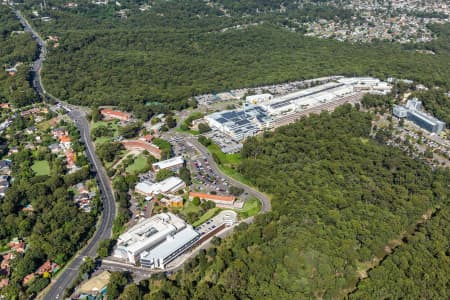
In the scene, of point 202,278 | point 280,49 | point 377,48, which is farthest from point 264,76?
point 202,278

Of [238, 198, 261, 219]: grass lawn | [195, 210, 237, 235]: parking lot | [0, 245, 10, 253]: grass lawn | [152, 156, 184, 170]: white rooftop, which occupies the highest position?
[152, 156, 184, 170]: white rooftop

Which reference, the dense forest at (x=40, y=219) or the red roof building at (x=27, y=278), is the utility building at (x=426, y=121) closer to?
the dense forest at (x=40, y=219)

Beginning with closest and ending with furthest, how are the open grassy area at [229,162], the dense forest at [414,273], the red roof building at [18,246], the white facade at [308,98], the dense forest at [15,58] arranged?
1. the dense forest at [414,273]
2. the red roof building at [18,246]
3. the open grassy area at [229,162]
4. the white facade at [308,98]
5. the dense forest at [15,58]

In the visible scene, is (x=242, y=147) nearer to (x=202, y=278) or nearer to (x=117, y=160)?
(x=117, y=160)

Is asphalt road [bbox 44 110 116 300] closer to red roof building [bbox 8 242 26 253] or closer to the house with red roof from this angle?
the house with red roof

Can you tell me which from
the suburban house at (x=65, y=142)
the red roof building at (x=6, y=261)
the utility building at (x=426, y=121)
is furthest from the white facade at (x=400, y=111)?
the red roof building at (x=6, y=261)

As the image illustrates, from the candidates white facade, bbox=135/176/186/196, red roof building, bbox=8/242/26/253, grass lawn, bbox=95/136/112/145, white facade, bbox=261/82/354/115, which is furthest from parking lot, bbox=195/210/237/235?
white facade, bbox=261/82/354/115
